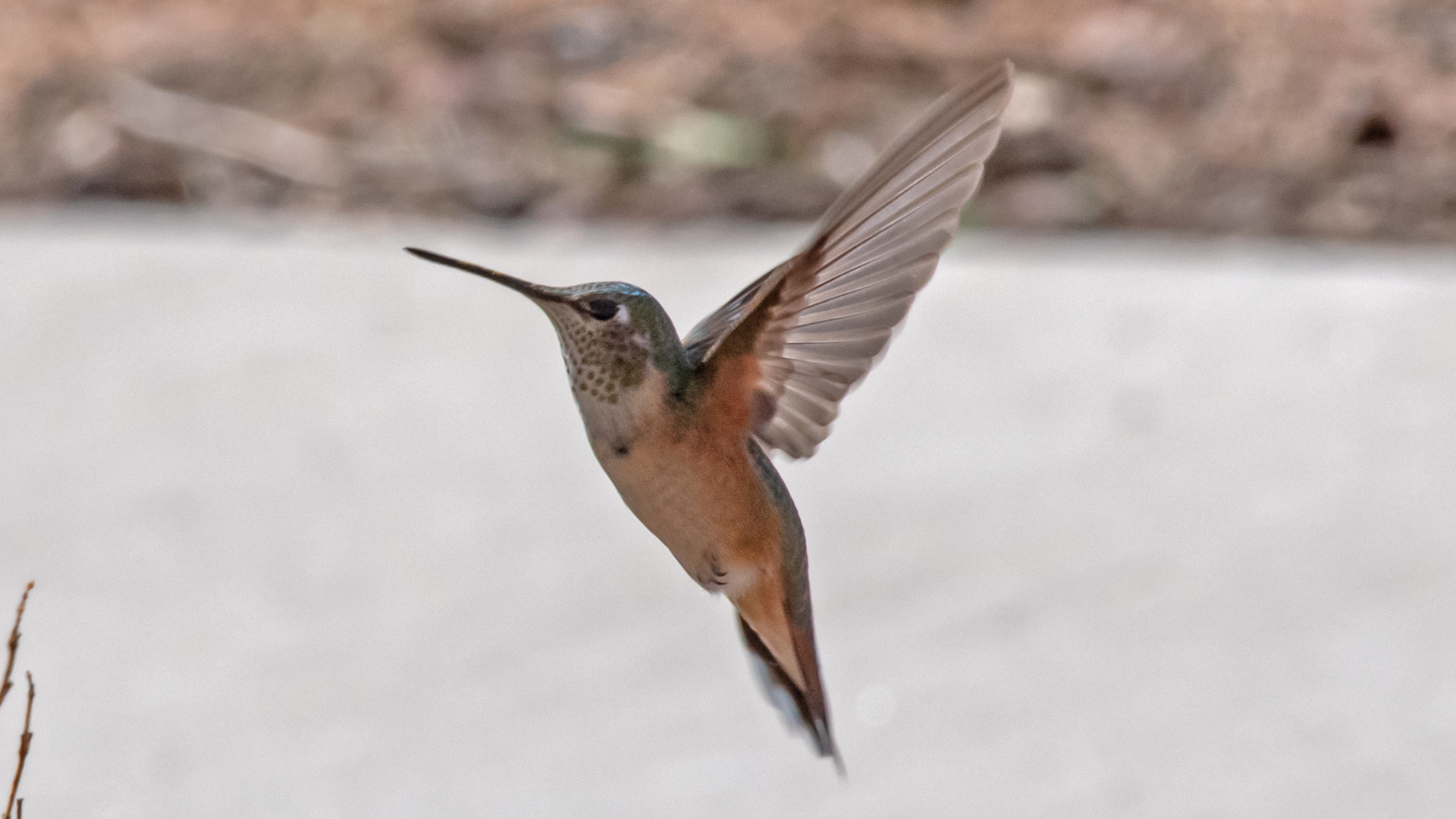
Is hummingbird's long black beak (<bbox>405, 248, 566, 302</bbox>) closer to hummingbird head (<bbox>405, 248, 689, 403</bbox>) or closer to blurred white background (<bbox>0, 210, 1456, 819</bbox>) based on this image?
hummingbird head (<bbox>405, 248, 689, 403</bbox>)

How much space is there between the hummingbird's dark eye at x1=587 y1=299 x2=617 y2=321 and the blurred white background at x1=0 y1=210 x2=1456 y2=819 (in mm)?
1240

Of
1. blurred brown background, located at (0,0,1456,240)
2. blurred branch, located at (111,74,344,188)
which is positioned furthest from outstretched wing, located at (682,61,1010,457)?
blurred branch, located at (111,74,344,188)

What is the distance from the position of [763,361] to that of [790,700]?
22cm

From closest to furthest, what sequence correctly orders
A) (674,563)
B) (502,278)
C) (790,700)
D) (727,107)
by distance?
(502,278), (790,700), (674,563), (727,107)

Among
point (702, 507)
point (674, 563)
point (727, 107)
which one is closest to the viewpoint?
point (702, 507)

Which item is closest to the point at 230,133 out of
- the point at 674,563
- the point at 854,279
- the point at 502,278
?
the point at 674,563

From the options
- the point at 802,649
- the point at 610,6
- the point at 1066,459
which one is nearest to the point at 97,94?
the point at 610,6

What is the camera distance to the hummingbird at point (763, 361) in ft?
2.20

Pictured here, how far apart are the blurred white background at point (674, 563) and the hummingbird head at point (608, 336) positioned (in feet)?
3.98

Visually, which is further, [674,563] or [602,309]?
[674,563]

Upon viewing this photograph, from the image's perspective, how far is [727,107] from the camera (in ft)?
10.6

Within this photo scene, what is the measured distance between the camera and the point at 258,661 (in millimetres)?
2064

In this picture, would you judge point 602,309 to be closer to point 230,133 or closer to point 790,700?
point 790,700

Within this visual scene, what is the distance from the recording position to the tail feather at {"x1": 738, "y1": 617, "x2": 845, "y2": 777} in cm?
91
